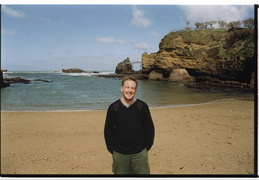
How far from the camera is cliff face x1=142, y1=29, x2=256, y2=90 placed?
23178 millimetres

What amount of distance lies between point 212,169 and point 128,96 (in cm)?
214

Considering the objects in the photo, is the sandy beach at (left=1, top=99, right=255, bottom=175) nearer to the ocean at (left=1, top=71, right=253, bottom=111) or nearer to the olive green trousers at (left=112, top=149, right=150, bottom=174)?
the olive green trousers at (left=112, top=149, right=150, bottom=174)

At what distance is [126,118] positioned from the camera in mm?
2156

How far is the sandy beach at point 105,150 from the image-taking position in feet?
10.9

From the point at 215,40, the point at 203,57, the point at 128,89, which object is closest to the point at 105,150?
the point at 128,89

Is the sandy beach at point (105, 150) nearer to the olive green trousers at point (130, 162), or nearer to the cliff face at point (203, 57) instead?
the olive green trousers at point (130, 162)

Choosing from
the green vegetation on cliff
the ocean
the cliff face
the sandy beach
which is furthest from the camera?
the cliff face

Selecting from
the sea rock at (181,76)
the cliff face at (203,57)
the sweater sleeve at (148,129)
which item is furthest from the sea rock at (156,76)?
the sweater sleeve at (148,129)

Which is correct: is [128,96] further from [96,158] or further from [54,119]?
[54,119]

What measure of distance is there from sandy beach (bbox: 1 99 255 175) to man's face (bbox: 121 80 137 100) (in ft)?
5.71

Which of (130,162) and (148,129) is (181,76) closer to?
(148,129)

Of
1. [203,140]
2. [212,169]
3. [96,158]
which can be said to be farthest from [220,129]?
[96,158]

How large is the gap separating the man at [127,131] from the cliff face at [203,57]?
2250cm

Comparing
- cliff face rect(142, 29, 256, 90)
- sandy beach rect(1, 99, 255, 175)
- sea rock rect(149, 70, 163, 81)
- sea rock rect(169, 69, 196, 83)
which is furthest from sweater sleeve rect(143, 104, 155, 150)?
sea rock rect(149, 70, 163, 81)
